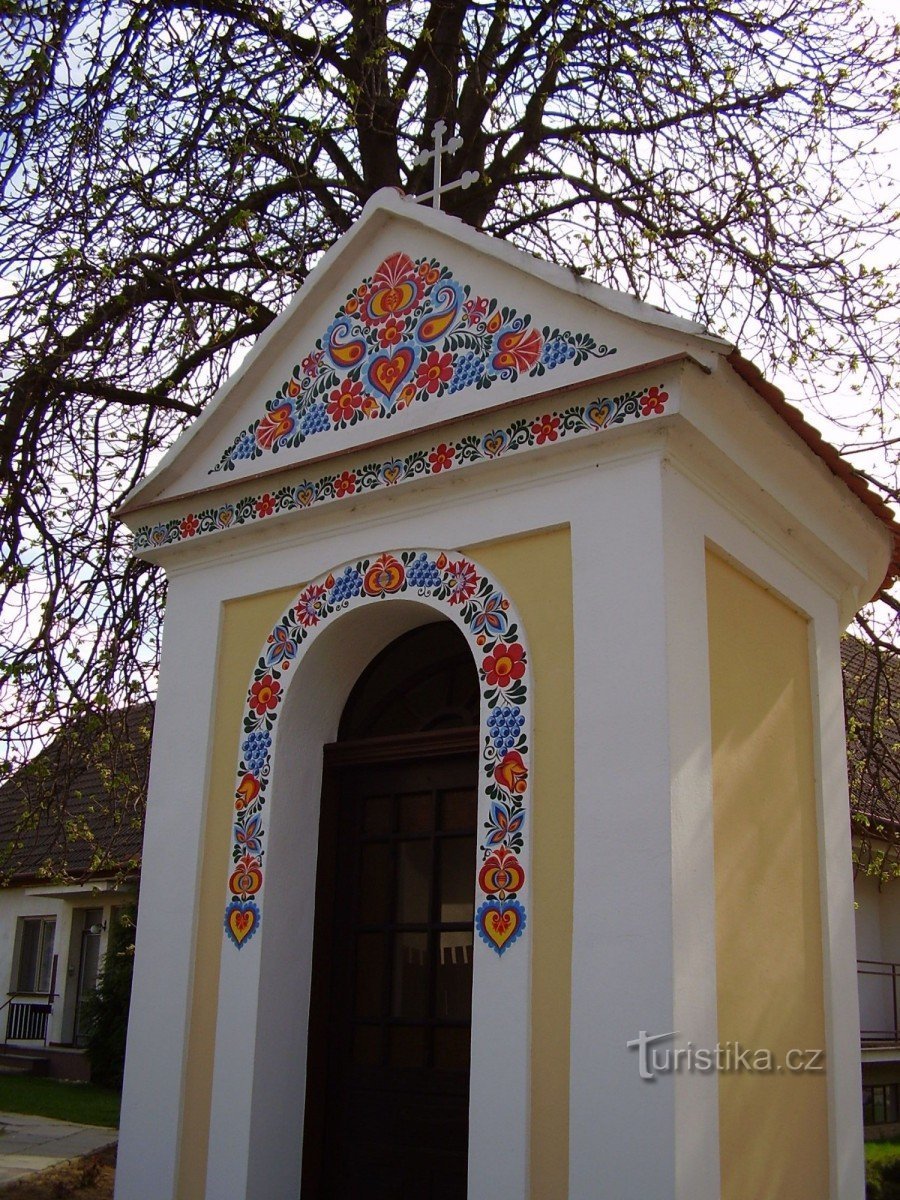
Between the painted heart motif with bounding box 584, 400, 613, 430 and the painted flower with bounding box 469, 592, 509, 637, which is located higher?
the painted heart motif with bounding box 584, 400, 613, 430

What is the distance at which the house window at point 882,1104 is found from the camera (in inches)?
637

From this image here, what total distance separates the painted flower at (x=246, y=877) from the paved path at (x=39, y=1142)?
13.8 ft

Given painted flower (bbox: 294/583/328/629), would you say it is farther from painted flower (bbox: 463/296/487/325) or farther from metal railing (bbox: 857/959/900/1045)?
metal railing (bbox: 857/959/900/1045)

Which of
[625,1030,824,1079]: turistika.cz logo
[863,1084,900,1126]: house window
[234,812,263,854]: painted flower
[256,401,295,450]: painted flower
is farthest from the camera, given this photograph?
[863,1084,900,1126]: house window

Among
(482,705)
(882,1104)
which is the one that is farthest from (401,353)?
(882,1104)

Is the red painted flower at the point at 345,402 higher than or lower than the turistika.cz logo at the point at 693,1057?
higher

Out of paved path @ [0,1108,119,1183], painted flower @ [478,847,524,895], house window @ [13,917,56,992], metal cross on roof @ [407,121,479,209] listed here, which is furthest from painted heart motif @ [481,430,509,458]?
house window @ [13,917,56,992]

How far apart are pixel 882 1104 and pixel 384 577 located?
13.8 meters

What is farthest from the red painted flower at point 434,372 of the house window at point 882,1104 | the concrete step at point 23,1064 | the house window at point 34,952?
the house window at point 34,952

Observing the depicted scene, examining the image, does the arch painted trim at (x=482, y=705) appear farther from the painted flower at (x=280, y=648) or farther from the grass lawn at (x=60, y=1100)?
the grass lawn at (x=60, y=1100)

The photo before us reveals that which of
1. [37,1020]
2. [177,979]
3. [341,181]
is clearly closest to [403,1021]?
[177,979]

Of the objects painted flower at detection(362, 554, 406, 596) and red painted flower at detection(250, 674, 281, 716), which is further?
red painted flower at detection(250, 674, 281, 716)

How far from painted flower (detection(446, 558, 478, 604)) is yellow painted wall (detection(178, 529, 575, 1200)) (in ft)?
0.21

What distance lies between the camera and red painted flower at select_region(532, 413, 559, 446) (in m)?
5.23
